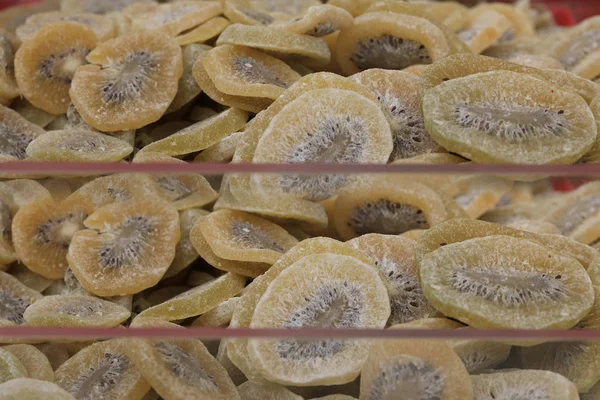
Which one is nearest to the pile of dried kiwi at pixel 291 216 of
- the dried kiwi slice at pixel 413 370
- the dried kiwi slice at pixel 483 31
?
the dried kiwi slice at pixel 413 370

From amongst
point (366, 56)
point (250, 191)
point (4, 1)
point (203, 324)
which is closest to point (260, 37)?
point (366, 56)

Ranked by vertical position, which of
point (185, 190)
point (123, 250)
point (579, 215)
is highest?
point (185, 190)

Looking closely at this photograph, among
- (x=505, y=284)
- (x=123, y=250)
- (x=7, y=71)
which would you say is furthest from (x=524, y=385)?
(x=7, y=71)

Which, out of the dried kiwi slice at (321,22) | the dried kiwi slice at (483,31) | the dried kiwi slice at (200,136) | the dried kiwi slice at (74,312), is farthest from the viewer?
the dried kiwi slice at (483,31)

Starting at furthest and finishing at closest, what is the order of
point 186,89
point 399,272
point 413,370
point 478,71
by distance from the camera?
point 186,89 → point 478,71 → point 399,272 → point 413,370

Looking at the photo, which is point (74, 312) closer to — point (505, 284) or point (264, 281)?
point (264, 281)

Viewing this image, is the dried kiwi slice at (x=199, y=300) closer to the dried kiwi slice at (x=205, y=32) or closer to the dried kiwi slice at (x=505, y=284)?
the dried kiwi slice at (x=505, y=284)
